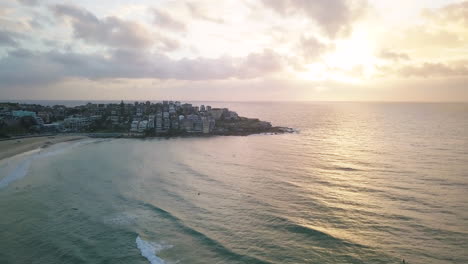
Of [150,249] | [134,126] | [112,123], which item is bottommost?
[150,249]

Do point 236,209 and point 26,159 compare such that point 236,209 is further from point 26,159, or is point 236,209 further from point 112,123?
point 112,123

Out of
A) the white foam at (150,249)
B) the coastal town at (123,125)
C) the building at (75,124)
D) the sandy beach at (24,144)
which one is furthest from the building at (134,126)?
the white foam at (150,249)

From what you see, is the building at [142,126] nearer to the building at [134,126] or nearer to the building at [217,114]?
the building at [134,126]

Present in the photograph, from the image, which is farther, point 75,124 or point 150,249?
point 75,124

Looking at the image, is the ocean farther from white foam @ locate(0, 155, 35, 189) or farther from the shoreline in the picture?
the shoreline

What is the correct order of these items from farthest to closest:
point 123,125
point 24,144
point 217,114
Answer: point 217,114
point 123,125
point 24,144

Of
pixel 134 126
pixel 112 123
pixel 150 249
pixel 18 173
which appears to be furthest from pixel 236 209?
pixel 112 123

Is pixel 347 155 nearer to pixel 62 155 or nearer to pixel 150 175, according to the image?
pixel 150 175
